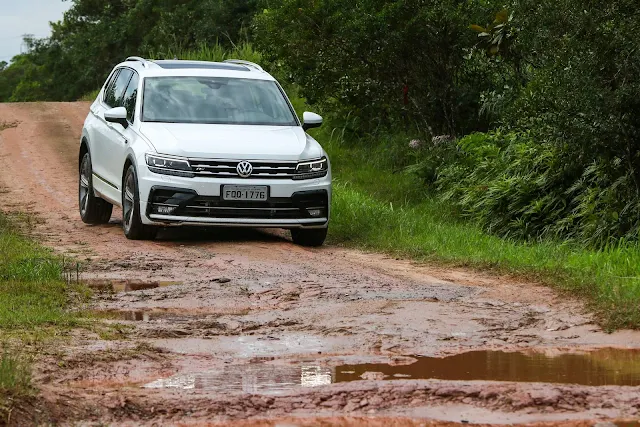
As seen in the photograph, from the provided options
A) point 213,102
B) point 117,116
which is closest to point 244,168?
point 213,102

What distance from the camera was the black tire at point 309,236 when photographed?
40.8 feet

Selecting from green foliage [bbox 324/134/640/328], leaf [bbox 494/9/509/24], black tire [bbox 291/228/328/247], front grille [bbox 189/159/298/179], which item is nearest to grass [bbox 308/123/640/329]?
green foliage [bbox 324/134/640/328]

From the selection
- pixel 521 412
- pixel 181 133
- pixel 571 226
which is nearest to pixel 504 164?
pixel 571 226

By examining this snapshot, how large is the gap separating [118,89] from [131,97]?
844 millimetres

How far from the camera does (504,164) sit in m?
14.2

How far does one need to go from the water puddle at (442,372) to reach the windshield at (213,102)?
250 inches

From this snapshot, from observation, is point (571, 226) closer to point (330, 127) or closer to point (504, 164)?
point (504, 164)

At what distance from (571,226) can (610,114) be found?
155 centimetres

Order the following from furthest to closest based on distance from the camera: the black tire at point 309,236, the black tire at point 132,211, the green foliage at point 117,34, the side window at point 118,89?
the green foliage at point 117,34 → the side window at point 118,89 → the black tire at point 309,236 → the black tire at point 132,211

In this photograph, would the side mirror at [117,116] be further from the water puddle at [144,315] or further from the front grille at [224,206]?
the water puddle at [144,315]

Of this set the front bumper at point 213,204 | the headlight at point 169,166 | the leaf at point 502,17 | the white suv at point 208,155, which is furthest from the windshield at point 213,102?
the leaf at point 502,17

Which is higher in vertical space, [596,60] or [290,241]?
[596,60]

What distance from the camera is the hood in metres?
11.7

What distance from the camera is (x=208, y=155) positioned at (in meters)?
11.7
